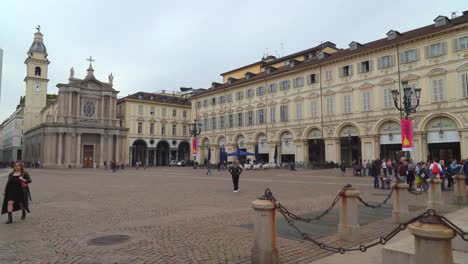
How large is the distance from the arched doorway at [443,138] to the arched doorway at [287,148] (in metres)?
17.8

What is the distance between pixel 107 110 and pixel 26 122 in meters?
28.8

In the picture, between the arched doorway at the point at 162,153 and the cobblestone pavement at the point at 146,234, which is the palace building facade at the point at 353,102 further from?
the cobblestone pavement at the point at 146,234

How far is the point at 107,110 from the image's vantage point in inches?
2685

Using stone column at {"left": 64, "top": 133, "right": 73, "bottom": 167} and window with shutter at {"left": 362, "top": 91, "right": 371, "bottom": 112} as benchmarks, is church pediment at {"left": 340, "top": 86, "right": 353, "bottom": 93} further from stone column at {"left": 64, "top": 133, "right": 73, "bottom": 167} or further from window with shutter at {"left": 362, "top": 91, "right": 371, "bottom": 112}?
stone column at {"left": 64, "top": 133, "right": 73, "bottom": 167}

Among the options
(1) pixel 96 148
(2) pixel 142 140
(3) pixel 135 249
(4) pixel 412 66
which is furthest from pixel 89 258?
(2) pixel 142 140

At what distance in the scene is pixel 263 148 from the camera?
53.7 metres

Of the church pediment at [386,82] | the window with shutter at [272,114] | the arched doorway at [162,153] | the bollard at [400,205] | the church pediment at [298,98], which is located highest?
the church pediment at [386,82]

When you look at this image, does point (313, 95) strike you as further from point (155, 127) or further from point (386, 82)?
point (155, 127)

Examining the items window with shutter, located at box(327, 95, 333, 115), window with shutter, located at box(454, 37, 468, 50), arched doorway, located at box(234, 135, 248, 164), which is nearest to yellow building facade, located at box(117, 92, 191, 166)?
arched doorway, located at box(234, 135, 248, 164)

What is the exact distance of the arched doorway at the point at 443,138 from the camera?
33906 millimetres

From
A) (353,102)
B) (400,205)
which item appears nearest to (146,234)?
(400,205)

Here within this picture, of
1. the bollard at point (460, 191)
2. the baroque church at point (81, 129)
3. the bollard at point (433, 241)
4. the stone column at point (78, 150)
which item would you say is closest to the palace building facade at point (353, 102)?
the bollard at point (460, 191)

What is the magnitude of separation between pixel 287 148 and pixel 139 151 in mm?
37515

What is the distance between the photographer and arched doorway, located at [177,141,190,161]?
264ft
